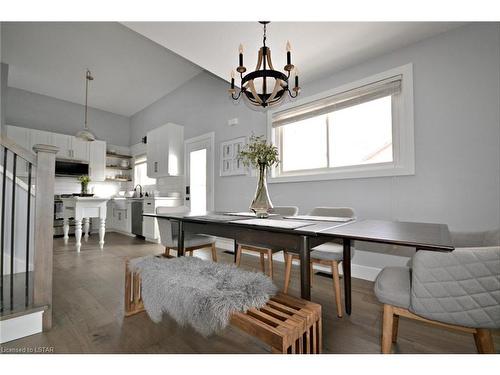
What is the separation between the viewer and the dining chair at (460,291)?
786 millimetres

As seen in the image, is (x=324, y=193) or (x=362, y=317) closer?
(x=362, y=317)

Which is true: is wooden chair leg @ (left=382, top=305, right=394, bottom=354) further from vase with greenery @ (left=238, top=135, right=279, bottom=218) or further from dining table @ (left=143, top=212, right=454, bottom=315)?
vase with greenery @ (left=238, top=135, right=279, bottom=218)

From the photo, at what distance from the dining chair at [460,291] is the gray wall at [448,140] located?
58.5 inches

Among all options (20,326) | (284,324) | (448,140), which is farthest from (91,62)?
(448,140)

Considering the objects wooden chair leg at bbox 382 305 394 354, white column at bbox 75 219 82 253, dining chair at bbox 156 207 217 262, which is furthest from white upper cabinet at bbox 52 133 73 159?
wooden chair leg at bbox 382 305 394 354

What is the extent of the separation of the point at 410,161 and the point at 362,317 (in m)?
1.54

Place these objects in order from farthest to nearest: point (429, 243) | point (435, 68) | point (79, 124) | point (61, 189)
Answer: point (79, 124) < point (61, 189) < point (435, 68) < point (429, 243)

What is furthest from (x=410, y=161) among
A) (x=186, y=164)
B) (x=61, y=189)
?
(x=61, y=189)

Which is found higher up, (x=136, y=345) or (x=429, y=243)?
(x=429, y=243)

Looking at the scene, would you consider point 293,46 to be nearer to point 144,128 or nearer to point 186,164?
point 186,164

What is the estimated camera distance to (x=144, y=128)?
5.96m

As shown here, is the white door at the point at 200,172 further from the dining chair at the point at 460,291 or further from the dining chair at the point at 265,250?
the dining chair at the point at 460,291

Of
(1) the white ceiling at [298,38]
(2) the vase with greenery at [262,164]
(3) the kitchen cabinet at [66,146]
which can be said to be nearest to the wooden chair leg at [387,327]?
(2) the vase with greenery at [262,164]
